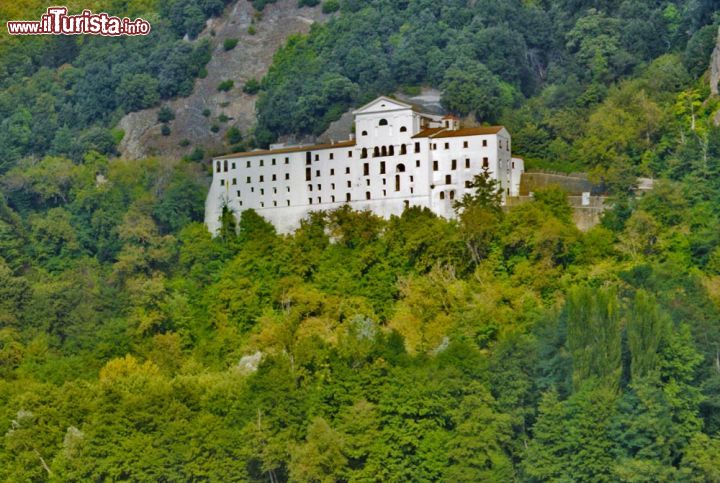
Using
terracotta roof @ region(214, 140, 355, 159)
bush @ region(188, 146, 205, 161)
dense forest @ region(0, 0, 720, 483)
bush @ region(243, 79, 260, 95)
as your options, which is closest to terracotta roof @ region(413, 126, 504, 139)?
dense forest @ region(0, 0, 720, 483)

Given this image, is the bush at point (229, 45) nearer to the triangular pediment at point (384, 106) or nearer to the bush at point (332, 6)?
the bush at point (332, 6)

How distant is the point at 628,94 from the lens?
10838 cm

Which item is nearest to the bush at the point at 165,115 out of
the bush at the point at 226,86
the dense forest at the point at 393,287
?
the dense forest at the point at 393,287

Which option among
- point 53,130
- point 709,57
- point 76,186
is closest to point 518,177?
point 709,57

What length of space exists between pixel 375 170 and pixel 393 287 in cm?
816

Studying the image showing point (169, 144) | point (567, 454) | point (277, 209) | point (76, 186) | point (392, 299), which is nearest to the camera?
point (567, 454)

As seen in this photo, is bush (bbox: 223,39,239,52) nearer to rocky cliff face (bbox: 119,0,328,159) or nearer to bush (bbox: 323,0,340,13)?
rocky cliff face (bbox: 119,0,328,159)

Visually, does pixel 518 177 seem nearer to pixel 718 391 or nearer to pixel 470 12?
pixel 718 391

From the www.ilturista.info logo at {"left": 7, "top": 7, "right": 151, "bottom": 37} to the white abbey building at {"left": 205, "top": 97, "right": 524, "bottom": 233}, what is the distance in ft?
142

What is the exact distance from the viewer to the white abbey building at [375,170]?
326 ft

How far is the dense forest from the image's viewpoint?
260 feet

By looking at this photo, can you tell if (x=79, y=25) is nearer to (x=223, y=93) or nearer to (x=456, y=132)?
(x=223, y=93)

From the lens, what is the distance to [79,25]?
496 feet

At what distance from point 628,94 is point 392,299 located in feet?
70.5
